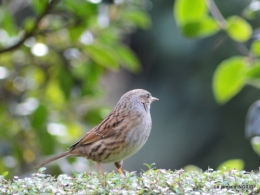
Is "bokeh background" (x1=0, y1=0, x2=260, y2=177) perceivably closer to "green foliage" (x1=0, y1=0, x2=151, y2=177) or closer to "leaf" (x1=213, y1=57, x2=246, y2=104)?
"green foliage" (x1=0, y1=0, x2=151, y2=177)

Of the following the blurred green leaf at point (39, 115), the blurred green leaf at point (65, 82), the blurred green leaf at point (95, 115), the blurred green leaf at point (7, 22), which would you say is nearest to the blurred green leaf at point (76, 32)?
the blurred green leaf at point (65, 82)

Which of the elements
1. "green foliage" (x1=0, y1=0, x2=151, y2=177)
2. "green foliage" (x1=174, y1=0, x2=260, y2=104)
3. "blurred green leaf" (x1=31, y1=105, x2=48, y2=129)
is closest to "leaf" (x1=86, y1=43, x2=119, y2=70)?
"green foliage" (x1=0, y1=0, x2=151, y2=177)

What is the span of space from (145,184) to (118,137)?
173 centimetres

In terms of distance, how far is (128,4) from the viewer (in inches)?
227

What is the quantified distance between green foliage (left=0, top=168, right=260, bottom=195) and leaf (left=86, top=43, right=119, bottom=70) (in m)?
2.01

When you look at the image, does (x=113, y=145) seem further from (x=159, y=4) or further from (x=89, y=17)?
(x=159, y=4)

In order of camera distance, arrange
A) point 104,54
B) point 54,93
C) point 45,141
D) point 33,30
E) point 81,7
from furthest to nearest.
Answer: point 54,93 → point 45,141 → point 104,54 → point 81,7 → point 33,30

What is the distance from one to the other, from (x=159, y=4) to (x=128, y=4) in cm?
318

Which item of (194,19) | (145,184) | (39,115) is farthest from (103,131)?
(145,184)

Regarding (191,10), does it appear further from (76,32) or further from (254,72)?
A: (76,32)

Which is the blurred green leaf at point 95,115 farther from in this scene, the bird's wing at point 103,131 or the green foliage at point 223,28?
the green foliage at point 223,28

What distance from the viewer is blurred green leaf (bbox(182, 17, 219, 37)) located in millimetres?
4434

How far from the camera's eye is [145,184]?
10.9ft

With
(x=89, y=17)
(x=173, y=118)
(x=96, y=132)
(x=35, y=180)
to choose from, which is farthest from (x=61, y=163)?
(x=173, y=118)
